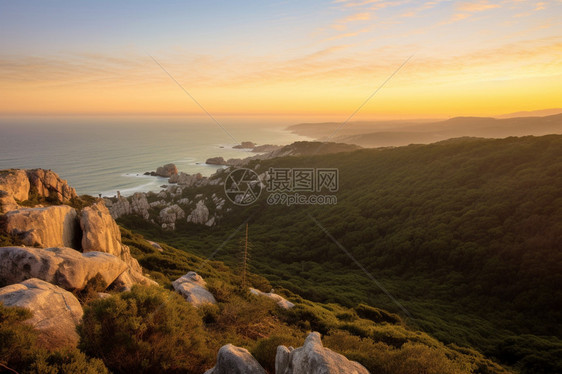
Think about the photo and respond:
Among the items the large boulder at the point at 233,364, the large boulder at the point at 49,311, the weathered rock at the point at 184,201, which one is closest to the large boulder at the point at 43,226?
the large boulder at the point at 49,311

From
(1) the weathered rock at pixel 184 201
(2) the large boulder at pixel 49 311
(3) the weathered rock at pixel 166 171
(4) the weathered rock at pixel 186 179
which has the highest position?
(2) the large boulder at pixel 49 311

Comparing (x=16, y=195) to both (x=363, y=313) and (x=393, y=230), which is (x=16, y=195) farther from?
(x=393, y=230)

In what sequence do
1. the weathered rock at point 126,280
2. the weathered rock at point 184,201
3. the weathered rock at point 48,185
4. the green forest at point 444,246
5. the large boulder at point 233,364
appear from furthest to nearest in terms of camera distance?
the weathered rock at point 184,201
the green forest at point 444,246
the weathered rock at point 48,185
the weathered rock at point 126,280
the large boulder at point 233,364

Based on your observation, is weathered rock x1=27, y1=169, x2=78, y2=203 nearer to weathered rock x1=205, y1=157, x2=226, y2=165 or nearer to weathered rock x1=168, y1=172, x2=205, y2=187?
weathered rock x1=168, y1=172, x2=205, y2=187

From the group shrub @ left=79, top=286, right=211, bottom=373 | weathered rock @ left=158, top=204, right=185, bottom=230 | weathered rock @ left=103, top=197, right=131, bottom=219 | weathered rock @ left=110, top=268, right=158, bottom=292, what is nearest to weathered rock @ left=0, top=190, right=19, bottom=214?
weathered rock @ left=110, top=268, right=158, bottom=292

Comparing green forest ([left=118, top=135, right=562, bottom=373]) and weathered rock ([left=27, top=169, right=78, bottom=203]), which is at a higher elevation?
weathered rock ([left=27, top=169, right=78, bottom=203])

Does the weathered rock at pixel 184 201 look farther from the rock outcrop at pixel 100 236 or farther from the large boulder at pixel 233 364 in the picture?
the large boulder at pixel 233 364

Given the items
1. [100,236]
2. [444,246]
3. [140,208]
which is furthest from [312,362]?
[140,208]
